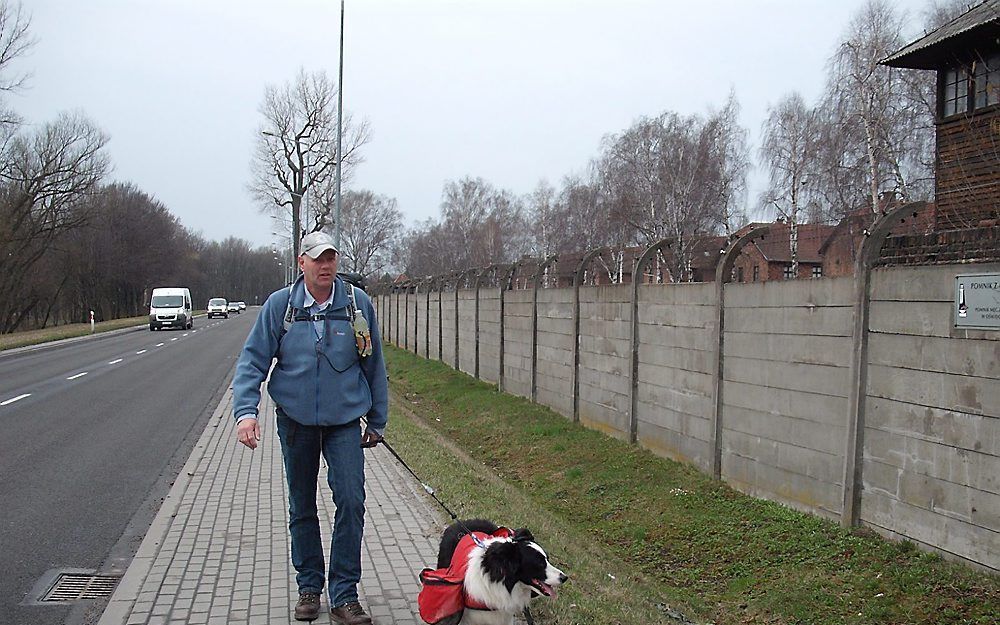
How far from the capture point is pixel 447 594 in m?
3.85

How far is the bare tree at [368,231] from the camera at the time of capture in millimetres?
80000

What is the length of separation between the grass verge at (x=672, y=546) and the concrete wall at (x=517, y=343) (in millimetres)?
2597

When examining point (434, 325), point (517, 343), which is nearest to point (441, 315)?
point (434, 325)

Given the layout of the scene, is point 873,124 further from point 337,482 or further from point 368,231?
point 368,231

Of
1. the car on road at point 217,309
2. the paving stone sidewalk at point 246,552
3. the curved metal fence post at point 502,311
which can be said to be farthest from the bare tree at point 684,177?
the car on road at point 217,309

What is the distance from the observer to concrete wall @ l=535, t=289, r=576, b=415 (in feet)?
41.5

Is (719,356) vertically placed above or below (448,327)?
above

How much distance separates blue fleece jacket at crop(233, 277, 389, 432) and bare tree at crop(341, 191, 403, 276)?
74.4 m

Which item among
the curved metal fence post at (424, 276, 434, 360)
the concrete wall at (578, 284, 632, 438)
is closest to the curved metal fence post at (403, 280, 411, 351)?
the curved metal fence post at (424, 276, 434, 360)

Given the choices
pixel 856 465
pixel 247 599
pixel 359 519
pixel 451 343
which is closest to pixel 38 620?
pixel 247 599

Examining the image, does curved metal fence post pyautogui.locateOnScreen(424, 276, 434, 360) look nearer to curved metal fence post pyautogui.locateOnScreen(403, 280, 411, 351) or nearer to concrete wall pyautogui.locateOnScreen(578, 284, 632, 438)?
curved metal fence post pyautogui.locateOnScreen(403, 280, 411, 351)

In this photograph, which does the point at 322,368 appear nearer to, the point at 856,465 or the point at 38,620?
the point at 38,620

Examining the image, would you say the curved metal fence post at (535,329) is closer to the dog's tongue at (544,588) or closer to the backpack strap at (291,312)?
the backpack strap at (291,312)

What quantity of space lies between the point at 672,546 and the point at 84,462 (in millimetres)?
6842
